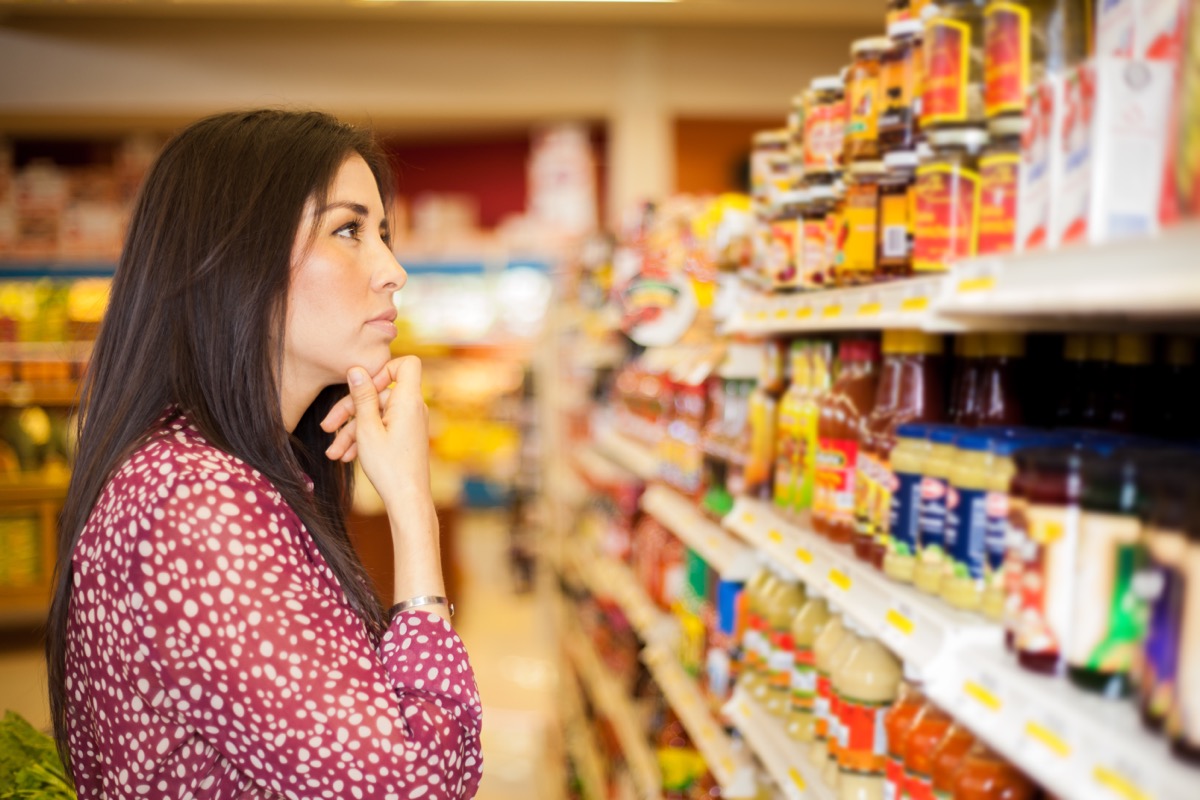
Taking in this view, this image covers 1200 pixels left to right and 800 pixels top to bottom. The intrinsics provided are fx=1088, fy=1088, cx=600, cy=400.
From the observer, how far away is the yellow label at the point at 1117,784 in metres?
0.84

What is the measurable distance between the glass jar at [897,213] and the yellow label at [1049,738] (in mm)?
721

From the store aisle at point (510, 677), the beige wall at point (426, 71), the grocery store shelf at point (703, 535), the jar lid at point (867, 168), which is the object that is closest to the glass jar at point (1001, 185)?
the jar lid at point (867, 168)

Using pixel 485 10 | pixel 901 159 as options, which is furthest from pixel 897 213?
pixel 485 10

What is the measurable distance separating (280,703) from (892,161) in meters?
1.07

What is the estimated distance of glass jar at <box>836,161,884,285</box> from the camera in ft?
5.50

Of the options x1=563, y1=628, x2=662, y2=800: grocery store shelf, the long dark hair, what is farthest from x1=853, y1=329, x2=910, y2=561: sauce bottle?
x1=563, y1=628, x2=662, y2=800: grocery store shelf

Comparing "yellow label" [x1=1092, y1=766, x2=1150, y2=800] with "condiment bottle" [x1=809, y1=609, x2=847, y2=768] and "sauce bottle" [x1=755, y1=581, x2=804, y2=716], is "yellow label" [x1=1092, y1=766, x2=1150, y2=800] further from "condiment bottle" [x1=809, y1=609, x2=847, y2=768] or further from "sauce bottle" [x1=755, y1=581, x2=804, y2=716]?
"sauce bottle" [x1=755, y1=581, x2=804, y2=716]

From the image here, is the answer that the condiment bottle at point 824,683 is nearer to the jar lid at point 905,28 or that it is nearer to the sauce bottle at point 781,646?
the sauce bottle at point 781,646

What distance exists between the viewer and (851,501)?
1749mm

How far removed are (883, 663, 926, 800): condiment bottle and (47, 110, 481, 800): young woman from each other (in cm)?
56

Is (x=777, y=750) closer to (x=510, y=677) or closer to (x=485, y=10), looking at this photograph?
(x=510, y=677)

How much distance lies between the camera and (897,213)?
1.56 m

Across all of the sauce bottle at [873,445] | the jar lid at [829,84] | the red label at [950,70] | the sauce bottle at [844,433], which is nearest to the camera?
the red label at [950,70]

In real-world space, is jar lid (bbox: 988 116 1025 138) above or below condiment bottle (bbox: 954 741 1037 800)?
above
